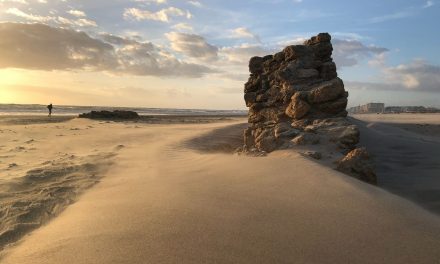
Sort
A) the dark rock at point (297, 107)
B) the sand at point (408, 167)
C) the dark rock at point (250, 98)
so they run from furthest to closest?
the dark rock at point (250, 98)
the dark rock at point (297, 107)
the sand at point (408, 167)

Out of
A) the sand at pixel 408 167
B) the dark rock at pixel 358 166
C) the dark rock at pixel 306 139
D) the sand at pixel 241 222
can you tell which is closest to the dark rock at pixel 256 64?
the sand at pixel 408 167

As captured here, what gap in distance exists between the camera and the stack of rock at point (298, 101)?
696 centimetres

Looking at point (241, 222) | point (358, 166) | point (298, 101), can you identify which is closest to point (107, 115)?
point (298, 101)

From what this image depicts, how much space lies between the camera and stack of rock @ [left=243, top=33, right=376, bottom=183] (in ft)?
22.8

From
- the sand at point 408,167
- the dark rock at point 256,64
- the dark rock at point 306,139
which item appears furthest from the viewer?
the dark rock at point 256,64

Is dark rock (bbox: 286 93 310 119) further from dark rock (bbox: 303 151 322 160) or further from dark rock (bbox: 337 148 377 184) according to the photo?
dark rock (bbox: 337 148 377 184)

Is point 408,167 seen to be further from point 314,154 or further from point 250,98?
point 250,98

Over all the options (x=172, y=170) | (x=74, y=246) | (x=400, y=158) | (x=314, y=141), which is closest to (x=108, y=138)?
(x=172, y=170)

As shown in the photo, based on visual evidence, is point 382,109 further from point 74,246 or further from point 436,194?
point 74,246

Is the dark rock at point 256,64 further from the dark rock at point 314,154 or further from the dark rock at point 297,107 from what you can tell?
the dark rock at point 314,154

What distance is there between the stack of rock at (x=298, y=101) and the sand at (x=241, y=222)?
1456 mm

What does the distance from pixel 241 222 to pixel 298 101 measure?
5.23 m

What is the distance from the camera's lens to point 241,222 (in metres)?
3.26

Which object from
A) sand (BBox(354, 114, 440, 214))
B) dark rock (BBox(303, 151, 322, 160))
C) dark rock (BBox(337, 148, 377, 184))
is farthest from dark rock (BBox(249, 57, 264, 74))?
dark rock (BBox(337, 148, 377, 184))
